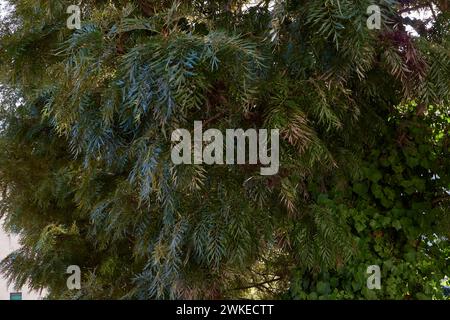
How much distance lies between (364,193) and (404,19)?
1.69 ft

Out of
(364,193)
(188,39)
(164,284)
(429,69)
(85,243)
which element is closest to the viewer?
(188,39)

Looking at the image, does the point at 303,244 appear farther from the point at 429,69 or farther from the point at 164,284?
the point at 429,69

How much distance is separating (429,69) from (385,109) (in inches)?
16.3

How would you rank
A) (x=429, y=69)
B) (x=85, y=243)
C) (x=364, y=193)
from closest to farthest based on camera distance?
(x=429, y=69) < (x=364, y=193) < (x=85, y=243)

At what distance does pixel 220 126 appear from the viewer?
1105mm

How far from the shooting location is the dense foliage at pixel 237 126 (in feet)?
3.33

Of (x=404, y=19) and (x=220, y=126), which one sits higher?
(x=404, y=19)

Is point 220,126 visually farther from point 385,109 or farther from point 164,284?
point 385,109

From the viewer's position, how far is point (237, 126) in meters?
1.12

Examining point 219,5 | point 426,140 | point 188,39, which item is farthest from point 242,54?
point 426,140

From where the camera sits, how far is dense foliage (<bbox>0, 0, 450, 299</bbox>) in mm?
1014

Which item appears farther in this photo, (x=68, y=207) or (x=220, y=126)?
(x=68, y=207)

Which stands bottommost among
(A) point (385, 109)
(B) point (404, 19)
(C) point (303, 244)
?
(C) point (303, 244)
